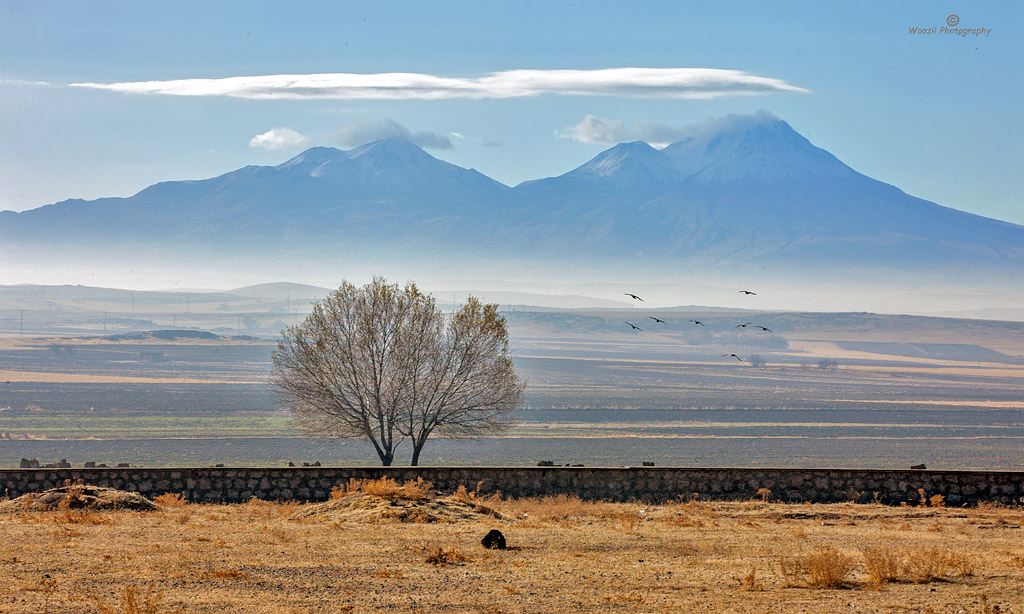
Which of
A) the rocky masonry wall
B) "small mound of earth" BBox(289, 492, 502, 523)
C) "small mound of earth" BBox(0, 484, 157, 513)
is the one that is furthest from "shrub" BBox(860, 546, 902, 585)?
"small mound of earth" BBox(0, 484, 157, 513)

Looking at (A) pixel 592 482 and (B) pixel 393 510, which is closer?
(B) pixel 393 510

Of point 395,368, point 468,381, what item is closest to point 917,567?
point 468,381

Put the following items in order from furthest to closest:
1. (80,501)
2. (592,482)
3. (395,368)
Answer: (395,368) < (592,482) < (80,501)

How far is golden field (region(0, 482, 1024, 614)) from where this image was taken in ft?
52.8

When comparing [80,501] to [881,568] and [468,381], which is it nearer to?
[881,568]

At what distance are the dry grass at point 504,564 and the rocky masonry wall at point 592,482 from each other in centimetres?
244

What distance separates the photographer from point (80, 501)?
86.9 feet

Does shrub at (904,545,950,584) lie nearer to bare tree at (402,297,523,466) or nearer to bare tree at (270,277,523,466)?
bare tree at (270,277,523,466)

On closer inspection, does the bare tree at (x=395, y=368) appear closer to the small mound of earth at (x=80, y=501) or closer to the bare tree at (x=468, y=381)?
the bare tree at (x=468, y=381)

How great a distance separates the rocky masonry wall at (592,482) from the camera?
28.9 metres

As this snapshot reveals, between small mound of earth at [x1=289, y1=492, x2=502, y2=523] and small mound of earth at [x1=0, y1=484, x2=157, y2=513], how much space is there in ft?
12.3

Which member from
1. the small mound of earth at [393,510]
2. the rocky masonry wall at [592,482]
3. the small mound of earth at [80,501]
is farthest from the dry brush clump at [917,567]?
the small mound of earth at [80,501]

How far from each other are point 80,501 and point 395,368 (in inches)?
770

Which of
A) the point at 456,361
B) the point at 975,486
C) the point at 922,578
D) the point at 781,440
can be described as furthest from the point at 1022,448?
the point at 922,578
